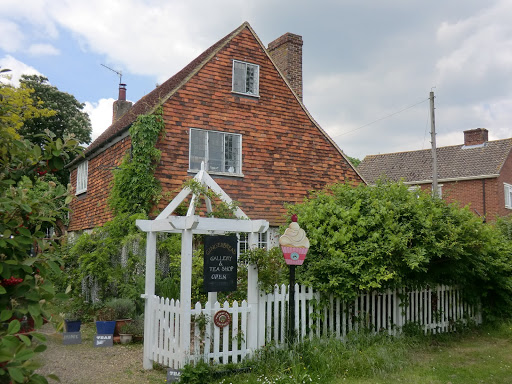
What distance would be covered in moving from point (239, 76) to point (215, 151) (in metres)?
2.90

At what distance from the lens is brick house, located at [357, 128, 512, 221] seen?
28828 millimetres

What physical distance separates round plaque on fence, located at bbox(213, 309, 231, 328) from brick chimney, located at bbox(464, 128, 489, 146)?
97.1 feet

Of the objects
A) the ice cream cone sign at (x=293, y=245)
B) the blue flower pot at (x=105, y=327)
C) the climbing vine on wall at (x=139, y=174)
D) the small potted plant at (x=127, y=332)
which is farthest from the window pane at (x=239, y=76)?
the ice cream cone sign at (x=293, y=245)

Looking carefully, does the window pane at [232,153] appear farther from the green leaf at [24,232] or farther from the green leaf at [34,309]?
the green leaf at [34,309]

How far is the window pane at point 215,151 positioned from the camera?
15.2 m

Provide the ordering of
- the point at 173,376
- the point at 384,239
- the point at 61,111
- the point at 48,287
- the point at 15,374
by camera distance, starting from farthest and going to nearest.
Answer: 1. the point at 61,111
2. the point at 384,239
3. the point at 173,376
4. the point at 48,287
5. the point at 15,374

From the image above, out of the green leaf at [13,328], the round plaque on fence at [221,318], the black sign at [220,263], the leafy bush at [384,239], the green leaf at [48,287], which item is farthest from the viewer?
the leafy bush at [384,239]

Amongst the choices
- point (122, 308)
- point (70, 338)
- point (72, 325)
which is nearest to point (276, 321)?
point (122, 308)

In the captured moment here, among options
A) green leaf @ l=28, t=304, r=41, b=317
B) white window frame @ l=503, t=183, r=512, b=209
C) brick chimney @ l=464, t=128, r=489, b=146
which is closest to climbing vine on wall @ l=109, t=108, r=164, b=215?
green leaf @ l=28, t=304, r=41, b=317

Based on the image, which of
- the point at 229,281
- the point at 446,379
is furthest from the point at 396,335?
the point at 229,281

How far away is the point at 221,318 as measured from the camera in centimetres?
728

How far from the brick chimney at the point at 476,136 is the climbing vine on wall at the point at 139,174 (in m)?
25.5

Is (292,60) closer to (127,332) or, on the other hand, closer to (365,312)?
(365,312)

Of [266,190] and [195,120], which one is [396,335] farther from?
[195,120]
